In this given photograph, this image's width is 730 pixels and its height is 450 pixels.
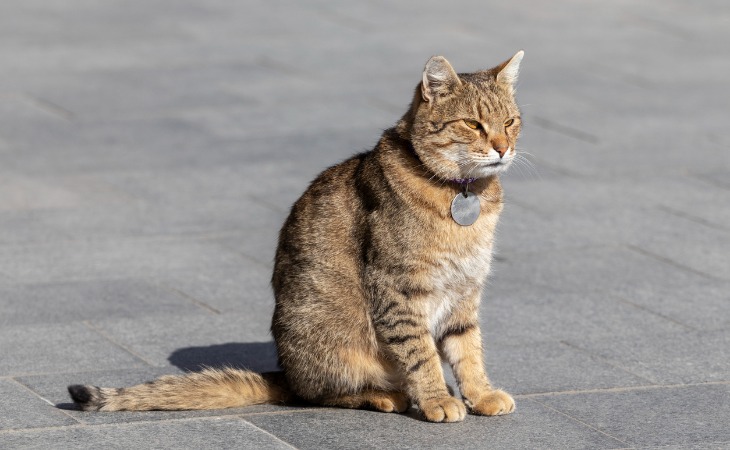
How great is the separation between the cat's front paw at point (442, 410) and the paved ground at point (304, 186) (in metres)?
0.06

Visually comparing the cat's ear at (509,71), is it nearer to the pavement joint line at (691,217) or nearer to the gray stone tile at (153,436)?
the gray stone tile at (153,436)

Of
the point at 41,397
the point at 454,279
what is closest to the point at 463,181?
the point at 454,279

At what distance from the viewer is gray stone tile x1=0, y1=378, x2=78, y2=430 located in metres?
4.70

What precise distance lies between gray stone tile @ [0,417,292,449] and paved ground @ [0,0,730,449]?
1 cm

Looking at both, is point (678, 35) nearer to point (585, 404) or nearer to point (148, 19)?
point (148, 19)

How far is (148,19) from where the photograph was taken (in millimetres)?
13297

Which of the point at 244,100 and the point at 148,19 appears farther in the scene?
the point at 148,19

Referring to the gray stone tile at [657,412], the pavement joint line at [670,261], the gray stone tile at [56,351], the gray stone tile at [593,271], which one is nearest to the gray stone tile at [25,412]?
the gray stone tile at [56,351]

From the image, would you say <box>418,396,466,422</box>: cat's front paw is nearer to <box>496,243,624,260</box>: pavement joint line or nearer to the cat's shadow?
the cat's shadow

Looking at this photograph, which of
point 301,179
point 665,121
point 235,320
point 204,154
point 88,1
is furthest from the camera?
point 88,1

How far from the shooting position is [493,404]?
16.1 feet

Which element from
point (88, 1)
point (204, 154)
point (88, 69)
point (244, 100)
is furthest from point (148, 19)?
point (204, 154)

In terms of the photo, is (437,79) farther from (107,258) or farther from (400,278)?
(107,258)

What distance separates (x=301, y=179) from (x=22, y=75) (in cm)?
375
